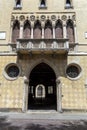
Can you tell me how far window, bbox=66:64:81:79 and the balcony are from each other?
1574 mm

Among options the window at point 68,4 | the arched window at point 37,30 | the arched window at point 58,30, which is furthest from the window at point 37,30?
the window at point 68,4

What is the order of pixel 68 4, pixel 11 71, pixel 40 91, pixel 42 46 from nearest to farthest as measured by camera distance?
pixel 42 46 → pixel 11 71 → pixel 68 4 → pixel 40 91

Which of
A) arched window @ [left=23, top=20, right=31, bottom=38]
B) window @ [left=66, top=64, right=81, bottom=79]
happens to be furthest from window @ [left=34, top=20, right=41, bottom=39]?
window @ [left=66, top=64, right=81, bottom=79]

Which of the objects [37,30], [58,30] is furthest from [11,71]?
[58,30]

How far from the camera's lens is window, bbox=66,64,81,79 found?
15.4 m

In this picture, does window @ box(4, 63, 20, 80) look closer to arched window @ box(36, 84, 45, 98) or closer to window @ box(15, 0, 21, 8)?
window @ box(15, 0, 21, 8)

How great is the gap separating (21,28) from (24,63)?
366 cm

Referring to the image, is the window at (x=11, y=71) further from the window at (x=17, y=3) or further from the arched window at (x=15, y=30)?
the window at (x=17, y=3)

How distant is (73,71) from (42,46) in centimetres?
356

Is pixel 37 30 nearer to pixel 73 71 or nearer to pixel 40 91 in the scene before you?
pixel 73 71

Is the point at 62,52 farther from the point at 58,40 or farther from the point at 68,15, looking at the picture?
the point at 68,15

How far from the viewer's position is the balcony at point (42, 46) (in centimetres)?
1481

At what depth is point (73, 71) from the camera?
15633 millimetres

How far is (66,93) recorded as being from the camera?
14789 millimetres
